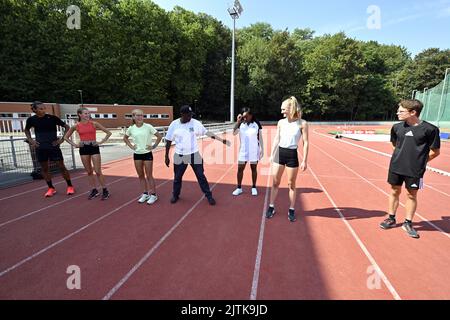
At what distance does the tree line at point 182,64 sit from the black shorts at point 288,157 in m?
38.4

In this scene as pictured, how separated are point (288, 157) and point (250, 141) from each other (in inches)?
55.5

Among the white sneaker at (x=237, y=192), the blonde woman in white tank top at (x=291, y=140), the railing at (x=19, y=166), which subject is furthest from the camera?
the railing at (x=19, y=166)

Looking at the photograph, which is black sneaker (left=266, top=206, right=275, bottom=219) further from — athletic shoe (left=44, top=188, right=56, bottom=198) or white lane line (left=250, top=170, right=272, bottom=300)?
athletic shoe (left=44, top=188, right=56, bottom=198)

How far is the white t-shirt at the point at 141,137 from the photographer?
190 inches

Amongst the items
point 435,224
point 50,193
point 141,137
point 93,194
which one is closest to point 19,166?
point 50,193

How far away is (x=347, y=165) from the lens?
9484 millimetres

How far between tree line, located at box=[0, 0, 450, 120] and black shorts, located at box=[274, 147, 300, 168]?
126 feet

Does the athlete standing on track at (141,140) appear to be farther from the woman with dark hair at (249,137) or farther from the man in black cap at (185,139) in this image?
the woman with dark hair at (249,137)

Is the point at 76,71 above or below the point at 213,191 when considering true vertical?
above

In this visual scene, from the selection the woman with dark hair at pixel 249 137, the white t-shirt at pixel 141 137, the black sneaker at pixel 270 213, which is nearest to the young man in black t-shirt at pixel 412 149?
the black sneaker at pixel 270 213
